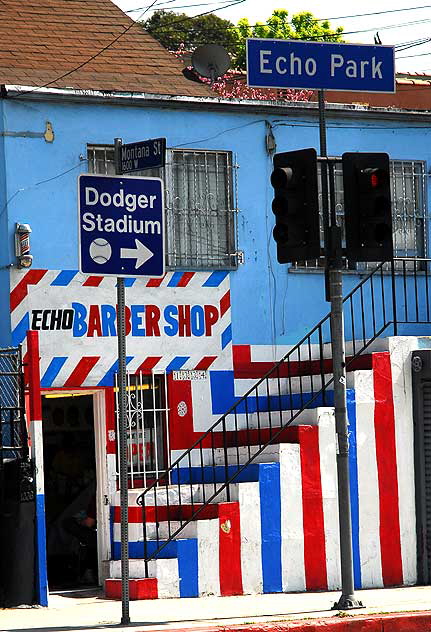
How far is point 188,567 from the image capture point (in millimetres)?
15383

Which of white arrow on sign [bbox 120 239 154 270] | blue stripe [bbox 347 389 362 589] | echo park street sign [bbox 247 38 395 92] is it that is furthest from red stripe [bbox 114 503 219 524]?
echo park street sign [bbox 247 38 395 92]

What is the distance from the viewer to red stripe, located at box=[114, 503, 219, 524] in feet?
52.3

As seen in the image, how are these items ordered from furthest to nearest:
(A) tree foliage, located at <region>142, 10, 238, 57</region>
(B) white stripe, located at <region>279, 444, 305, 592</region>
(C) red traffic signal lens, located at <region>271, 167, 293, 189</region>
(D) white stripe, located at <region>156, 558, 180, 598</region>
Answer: (A) tree foliage, located at <region>142, 10, 238, 57</region> < (B) white stripe, located at <region>279, 444, 305, 592</region> < (D) white stripe, located at <region>156, 558, 180, 598</region> < (C) red traffic signal lens, located at <region>271, 167, 293, 189</region>

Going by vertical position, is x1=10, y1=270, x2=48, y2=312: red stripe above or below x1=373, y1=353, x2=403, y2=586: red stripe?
above

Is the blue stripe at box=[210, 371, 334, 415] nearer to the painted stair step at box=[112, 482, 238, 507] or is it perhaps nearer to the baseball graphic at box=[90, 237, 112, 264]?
the painted stair step at box=[112, 482, 238, 507]

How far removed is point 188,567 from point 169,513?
87 cm

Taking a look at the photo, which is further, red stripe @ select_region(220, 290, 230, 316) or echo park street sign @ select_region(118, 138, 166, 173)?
red stripe @ select_region(220, 290, 230, 316)

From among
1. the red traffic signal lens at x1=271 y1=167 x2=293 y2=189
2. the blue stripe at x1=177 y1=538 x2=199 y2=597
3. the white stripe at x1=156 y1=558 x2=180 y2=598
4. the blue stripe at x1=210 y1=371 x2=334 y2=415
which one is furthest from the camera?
the blue stripe at x1=210 y1=371 x2=334 y2=415

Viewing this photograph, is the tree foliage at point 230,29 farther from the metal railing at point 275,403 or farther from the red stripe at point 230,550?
the red stripe at point 230,550

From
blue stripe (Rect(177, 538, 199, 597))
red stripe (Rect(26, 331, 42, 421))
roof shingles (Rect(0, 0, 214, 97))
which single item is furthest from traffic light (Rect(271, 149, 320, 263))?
roof shingles (Rect(0, 0, 214, 97))

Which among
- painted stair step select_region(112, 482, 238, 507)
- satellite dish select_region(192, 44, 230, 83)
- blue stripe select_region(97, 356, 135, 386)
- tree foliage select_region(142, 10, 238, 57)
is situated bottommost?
painted stair step select_region(112, 482, 238, 507)

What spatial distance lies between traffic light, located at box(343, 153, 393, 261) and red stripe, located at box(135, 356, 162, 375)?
4.21 m

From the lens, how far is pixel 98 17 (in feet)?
64.0

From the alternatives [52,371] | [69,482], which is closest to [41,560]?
[52,371]
